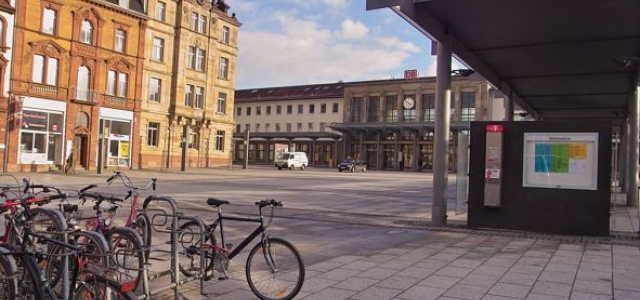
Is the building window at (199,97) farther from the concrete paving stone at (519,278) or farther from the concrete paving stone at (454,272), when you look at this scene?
the concrete paving stone at (519,278)

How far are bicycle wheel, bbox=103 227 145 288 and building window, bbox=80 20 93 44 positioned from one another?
3842 cm

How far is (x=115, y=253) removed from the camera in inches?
198

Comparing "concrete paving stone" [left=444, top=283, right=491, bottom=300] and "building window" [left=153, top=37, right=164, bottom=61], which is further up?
"building window" [left=153, top=37, right=164, bottom=61]

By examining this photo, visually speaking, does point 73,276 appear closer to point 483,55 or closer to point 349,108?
point 483,55

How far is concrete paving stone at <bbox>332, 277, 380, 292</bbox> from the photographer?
6801 millimetres

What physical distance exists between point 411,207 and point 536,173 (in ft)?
22.8

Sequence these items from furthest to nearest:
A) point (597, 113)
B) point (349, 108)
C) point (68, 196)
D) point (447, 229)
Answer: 1. point (349, 108)
2. point (597, 113)
3. point (447, 229)
4. point (68, 196)

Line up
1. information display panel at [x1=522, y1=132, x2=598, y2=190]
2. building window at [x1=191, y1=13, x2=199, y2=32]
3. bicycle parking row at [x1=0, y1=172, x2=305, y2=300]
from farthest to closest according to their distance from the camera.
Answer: building window at [x1=191, y1=13, x2=199, y2=32], information display panel at [x1=522, y1=132, x2=598, y2=190], bicycle parking row at [x1=0, y1=172, x2=305, y2=300]

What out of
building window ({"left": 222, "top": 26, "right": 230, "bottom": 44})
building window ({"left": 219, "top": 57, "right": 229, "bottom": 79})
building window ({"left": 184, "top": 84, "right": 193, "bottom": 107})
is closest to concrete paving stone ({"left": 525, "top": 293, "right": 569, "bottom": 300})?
building window ({"left": 184, "top": 84, "right": 193, "bottom": 107})

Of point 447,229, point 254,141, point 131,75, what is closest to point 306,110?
point 254,141

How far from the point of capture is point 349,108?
3179 inches

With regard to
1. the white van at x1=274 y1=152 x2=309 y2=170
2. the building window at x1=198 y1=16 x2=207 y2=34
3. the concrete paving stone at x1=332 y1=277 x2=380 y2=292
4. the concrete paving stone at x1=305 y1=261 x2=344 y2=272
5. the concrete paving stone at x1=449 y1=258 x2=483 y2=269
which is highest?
the building window at x1=198 y1=16 x2=207 y2=34

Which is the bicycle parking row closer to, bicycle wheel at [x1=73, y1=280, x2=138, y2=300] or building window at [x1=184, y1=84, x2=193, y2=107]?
bicycle wheel at [x1=73, y1=280, x2=138, y2=300]

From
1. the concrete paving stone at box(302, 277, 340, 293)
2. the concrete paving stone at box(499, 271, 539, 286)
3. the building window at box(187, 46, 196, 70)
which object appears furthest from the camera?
the building window at box(187, 46, 196, 70)
